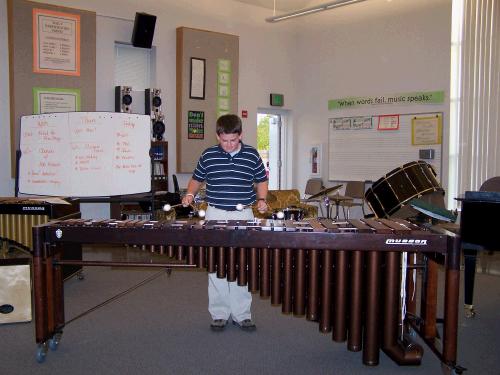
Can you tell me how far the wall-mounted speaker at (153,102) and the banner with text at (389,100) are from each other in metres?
3.00

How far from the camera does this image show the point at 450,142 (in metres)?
7.34

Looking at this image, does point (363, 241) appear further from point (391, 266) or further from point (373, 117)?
point (373, 117)

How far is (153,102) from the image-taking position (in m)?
7.45

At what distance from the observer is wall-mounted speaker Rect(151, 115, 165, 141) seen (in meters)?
7.46

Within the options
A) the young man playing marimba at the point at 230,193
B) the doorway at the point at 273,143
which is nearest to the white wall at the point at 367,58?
the doorway at the point at 273,143

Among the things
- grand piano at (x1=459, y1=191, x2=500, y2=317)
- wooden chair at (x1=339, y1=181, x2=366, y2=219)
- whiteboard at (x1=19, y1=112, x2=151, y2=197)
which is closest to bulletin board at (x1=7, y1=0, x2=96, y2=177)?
whiteboard at (x1=19, y1=112, x2=151, y2=197)

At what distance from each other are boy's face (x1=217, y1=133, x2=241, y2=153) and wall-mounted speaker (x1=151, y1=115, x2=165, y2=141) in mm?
4148

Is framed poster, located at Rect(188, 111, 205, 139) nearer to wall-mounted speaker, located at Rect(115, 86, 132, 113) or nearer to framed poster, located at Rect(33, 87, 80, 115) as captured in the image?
wall-mounted speaker, located at Rect(115, 86, 132, 113)

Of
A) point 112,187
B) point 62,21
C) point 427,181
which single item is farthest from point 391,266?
point 62,21

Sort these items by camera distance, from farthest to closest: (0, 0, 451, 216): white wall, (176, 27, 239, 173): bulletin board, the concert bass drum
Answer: (176, 27, 239, 173): bulletin board
(0, 0, 451, 216): white wall
the concert bass drum

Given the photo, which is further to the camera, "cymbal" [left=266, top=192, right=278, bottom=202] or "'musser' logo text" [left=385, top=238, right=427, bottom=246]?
"cymbal" [left=266, top=192, right=278, bottom=202]

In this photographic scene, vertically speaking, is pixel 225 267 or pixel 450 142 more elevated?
pixel 450 142

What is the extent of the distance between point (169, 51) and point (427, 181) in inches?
186

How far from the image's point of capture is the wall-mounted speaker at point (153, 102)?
7453mm
